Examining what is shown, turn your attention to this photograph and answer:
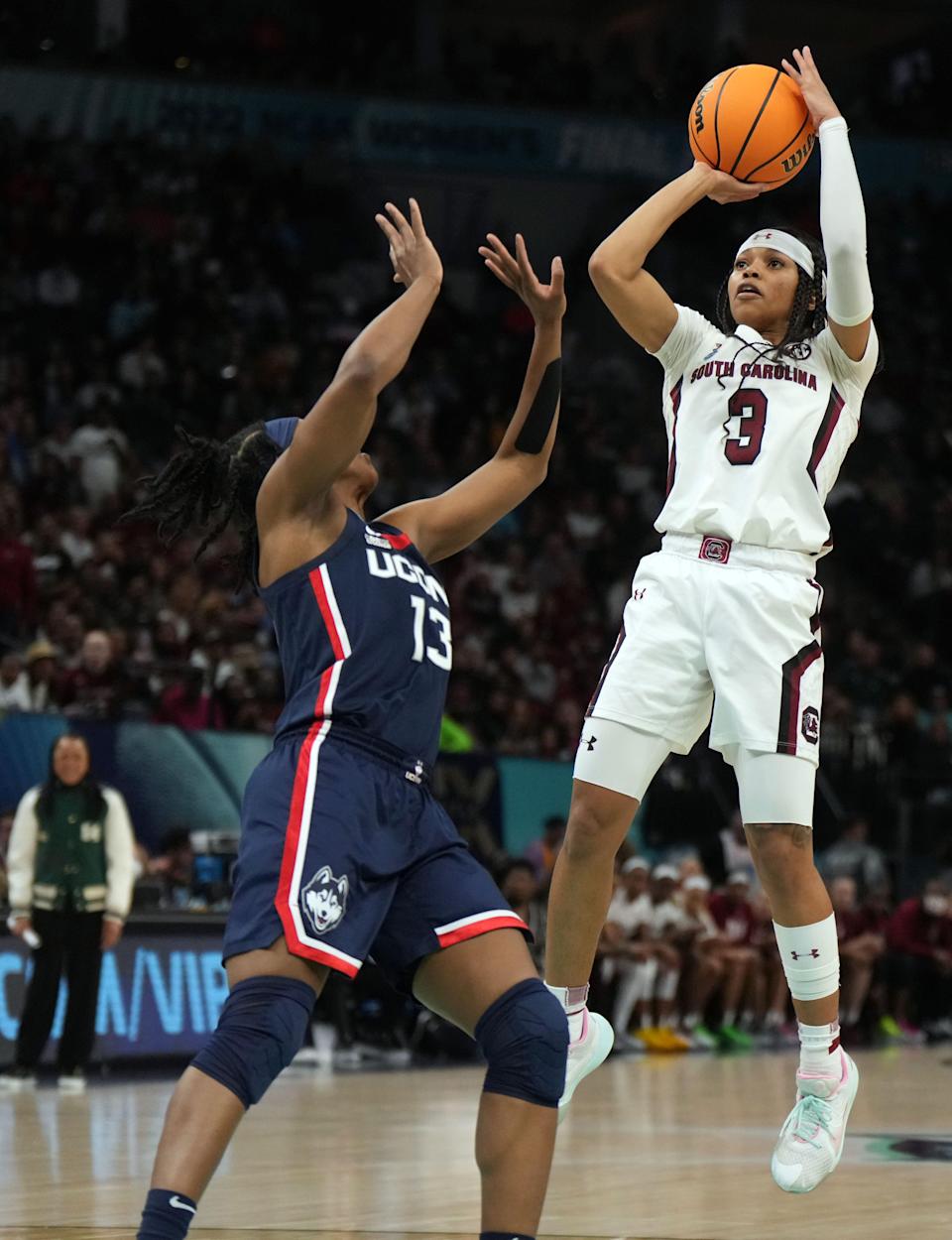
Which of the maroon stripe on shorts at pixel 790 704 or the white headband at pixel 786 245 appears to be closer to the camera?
the maroon stripe on shorts at pixel 790 704

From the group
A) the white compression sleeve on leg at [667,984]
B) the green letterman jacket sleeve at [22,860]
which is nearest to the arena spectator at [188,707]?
the green letterman jacket sleeve at [22,860]

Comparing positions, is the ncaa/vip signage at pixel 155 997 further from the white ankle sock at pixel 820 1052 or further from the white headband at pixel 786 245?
the white headband at pixel 786 245

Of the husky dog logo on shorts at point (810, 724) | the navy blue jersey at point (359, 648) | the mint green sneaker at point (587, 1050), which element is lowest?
the mint green sneaker at point (587, 1050)

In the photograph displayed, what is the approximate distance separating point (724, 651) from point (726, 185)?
4.71 ft

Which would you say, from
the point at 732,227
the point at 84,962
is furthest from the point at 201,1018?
the point at 732,227

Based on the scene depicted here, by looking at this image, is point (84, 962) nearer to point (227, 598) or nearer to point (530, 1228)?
point (227, 598)

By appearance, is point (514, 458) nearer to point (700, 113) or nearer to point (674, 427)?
point (674, 427)

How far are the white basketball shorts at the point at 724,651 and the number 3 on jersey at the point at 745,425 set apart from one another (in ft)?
0.87

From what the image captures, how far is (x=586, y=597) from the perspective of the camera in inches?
829

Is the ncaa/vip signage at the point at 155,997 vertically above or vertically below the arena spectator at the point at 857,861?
below

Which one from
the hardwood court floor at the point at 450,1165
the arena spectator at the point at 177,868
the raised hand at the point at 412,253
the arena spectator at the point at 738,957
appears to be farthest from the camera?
the arena spectator at the point at 738,957

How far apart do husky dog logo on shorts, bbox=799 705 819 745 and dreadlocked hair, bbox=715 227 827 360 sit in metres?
1.09

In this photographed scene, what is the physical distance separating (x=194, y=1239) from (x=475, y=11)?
2494cm

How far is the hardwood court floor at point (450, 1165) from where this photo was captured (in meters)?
6.77
